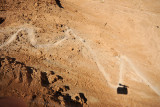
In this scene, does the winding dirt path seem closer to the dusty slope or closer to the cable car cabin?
the dusty slope

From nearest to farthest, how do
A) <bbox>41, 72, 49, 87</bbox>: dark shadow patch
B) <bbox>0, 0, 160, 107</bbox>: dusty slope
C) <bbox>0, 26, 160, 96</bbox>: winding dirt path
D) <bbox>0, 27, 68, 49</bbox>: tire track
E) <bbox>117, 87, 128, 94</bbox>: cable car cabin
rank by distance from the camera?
<bbox>41, 72, 49, 87</bbox>: dark shadow patch
<bbox>0, 0, 160, 107</bbox>: dusty slope
<bbox>117, 87, 128, 94</bbox>: cable car cabin
<bbox>0, 27, 68, 49</bbox>: tire track
<bbox>0, 26, 160, 96</bbox>: winding dirt path

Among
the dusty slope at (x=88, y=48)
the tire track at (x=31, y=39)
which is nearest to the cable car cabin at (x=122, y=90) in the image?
the dusty slope at (x=88, y=48)

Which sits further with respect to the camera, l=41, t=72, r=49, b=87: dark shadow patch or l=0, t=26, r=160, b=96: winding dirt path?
l=0, t=26, r=160, b=96: winding dirt path

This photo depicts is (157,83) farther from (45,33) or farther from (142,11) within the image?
(45,33)

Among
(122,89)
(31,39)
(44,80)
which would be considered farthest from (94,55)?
(31,39)

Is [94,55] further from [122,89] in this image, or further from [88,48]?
[122,89]

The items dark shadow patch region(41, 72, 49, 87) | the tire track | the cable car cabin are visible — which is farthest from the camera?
the tire track

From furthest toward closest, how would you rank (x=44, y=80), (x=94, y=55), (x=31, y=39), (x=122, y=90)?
1. (x=94, y=55)
2. (x=31, y=39)
3. (x=122, y=90)
4. (x=44, y=80)

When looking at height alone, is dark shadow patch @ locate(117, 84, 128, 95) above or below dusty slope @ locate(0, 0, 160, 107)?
below

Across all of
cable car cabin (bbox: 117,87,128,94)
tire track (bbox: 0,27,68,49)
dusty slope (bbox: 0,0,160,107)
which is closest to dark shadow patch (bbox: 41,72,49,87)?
dusty slope (bbox: 0,0,160,107)

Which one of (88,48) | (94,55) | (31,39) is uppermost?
(31,39)
